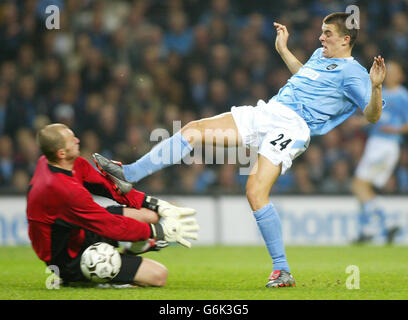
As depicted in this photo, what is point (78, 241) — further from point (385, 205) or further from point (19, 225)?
point (385, 205)

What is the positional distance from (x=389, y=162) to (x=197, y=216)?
2853 millimetres

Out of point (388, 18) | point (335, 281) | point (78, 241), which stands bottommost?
point (335, 281)

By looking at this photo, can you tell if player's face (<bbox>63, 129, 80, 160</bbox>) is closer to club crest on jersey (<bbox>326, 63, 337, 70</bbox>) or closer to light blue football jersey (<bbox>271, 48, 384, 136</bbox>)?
light blue football jersey (<bbox>271, 48, 384, 136</bbox>)

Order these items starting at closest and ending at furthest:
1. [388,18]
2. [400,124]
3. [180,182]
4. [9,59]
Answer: [400,124]
[180,182]
[9,59]
[388,18]

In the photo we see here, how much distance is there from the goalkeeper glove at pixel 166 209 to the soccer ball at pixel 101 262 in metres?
0.49

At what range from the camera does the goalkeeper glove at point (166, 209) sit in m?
5.23

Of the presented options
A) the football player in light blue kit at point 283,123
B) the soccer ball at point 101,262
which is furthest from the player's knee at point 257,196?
the soccer ball at point 101,262

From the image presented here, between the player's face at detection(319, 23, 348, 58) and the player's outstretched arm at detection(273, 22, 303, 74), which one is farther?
the player's outstretched arm at detection(273, 22, 303, 74)

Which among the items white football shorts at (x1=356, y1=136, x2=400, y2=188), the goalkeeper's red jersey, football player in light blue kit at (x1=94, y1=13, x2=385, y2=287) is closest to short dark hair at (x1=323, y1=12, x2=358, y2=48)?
football player in light blue kit at (x1=94, y1=13, x2=385, y2=287)

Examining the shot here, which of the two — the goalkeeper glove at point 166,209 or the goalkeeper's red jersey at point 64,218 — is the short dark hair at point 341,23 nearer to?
the goalkeeper glove at point 166,209

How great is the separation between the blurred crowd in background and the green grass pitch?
5.65ft

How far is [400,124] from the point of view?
984 cm

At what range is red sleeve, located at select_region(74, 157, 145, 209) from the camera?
5.46 metres
